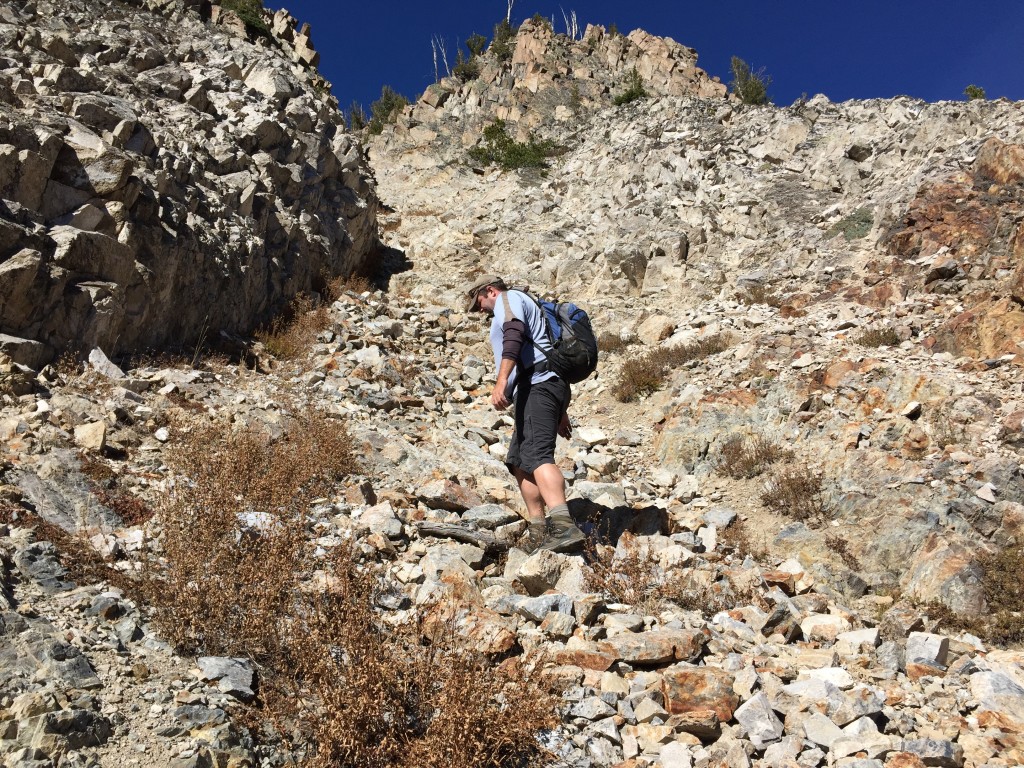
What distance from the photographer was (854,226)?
474 inches

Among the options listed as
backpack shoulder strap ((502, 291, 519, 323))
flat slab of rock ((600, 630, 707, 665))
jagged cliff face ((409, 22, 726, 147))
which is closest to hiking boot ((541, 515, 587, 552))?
flat slab of rock ((600, 630, 707, 665))

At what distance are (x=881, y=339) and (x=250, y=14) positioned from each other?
16802 mm

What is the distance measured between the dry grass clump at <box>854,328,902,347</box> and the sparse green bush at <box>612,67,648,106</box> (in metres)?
16.8

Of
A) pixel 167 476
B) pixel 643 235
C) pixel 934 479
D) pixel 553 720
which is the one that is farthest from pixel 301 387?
pixel 643 235

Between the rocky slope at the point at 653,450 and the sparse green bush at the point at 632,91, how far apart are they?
7.71 m

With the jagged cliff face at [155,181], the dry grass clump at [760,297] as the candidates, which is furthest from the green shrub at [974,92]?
the jagged cliff face at [155,181]

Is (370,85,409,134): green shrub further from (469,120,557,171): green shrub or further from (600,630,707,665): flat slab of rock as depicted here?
(600,630,707,665): flat slab of rock

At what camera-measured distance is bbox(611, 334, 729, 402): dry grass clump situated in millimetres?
9344

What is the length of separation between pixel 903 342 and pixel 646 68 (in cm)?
2246

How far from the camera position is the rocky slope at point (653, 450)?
3.02 m

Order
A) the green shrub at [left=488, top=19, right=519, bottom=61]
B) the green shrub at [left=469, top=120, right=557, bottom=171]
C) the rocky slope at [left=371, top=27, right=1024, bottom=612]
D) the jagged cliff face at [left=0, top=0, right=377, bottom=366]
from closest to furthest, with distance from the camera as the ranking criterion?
the rocky slope at [left=371, top=27, right=1024, bottom=612] → the jagged cliff face at [left=0, top=0, right=377, bottom=366] → the green shrub at [left=469, top=120, right=557, bottom=171] → the green shrub at [left=488, top=19, right=519, bottom=61]

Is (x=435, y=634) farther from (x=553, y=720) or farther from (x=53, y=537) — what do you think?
(x=53, y=537)

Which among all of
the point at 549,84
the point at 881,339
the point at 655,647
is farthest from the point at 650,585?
the point at 549,84

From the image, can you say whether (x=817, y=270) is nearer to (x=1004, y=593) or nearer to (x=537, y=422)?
(x=1004, y=593)
